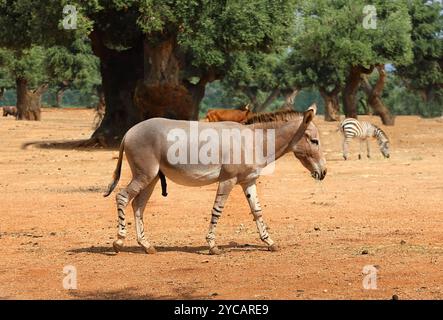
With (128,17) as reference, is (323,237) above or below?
below

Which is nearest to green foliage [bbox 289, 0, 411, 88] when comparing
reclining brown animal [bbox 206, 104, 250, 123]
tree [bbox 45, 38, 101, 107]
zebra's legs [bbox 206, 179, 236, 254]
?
tree [bbox 45, 38, 101, 107]

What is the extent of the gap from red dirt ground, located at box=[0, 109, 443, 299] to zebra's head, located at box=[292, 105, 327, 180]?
99cm

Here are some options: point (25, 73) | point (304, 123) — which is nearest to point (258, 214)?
point (304, 123)

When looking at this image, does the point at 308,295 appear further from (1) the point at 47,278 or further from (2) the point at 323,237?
(2) the point at 323,237

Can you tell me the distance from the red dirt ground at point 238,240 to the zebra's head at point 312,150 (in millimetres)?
991

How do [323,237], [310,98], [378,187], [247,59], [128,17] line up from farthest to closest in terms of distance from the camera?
1. [310,98]
2. [247,59]
3. [128,17]
4. [378,187]
5. [323,237]

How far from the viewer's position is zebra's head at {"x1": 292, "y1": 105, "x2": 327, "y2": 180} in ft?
37.8

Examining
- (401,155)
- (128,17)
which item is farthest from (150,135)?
(128,17)

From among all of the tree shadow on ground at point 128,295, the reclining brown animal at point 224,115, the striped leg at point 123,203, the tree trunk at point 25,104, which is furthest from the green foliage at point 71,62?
the tree shadow on ground at point 128,295

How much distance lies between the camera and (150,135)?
1127 centimetres

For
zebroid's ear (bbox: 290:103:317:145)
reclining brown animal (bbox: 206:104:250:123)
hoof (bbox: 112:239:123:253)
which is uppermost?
reclining brown animal (bbox: 206:104:250:123)

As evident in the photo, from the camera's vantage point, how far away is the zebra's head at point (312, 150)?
11.5 metres

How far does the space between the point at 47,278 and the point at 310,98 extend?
157 meters

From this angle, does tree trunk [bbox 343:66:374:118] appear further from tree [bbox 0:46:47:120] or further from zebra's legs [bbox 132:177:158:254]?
zebra's legs [bbox 132:177:158:254]
